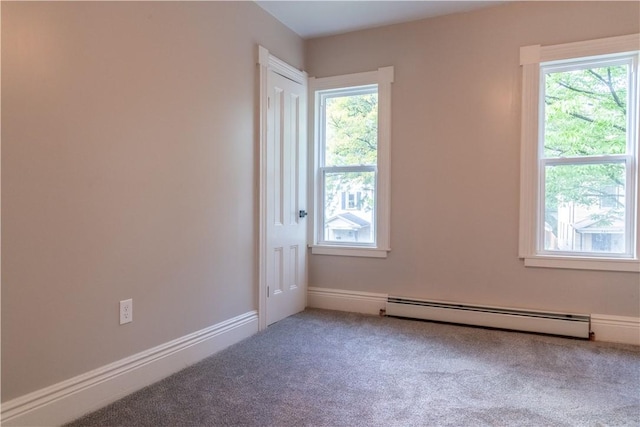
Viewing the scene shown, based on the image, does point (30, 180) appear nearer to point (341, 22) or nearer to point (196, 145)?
point (196, 145)

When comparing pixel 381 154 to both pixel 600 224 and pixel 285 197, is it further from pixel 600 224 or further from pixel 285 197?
pixel 600 224

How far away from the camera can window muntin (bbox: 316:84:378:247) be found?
368 centimetres

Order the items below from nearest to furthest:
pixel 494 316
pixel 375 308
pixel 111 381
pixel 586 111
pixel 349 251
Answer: pixel 111 381 → pixel 586 111 → pixel 494 316 → pixel 375 308 → pixel 349 251

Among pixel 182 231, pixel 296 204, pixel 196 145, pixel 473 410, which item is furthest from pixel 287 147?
pixel 473 410

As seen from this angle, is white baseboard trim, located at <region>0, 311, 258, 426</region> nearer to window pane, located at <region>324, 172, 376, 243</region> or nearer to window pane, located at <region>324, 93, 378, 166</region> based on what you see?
window pane, located at <region>324, 172, 376, 243</region>

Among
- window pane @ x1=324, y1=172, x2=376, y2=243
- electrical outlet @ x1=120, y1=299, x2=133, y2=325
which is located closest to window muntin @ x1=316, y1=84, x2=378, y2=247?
window pane @ x1=324, y1=172, x2=376, y2=243

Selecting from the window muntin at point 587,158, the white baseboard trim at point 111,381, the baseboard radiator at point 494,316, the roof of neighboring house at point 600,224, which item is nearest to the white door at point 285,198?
the white baseboard trim at point 111,381

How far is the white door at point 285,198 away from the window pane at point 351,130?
26 cm

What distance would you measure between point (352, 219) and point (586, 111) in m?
2.04

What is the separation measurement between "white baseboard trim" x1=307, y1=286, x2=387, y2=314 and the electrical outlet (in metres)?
1.99

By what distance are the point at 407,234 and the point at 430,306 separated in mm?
641

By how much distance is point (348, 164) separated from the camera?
148 inches

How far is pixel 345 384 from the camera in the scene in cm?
219

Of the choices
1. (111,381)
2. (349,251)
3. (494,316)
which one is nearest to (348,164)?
(349,251)
